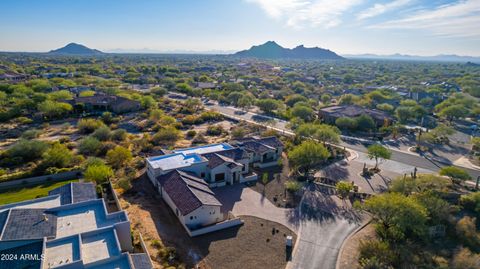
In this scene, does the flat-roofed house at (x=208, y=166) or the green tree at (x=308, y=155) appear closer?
the flat-roofed house at (x=208, y=166)

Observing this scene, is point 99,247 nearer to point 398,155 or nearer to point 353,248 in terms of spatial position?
point 353,248

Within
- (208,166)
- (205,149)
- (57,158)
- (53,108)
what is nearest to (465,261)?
(208,166)

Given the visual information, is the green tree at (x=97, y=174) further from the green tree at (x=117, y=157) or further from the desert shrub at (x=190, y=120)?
the desert shrub at (x=190, y=120)

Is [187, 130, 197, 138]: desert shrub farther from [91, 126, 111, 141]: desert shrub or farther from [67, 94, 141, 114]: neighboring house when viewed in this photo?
[67, 94, 141, 114]: neighboring house

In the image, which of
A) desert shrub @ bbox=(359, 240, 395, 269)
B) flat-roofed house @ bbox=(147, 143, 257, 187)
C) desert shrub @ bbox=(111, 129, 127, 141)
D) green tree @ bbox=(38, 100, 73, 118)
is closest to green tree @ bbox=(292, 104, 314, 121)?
flat-roofed house @ bbox=(147, 143, 257, 187)

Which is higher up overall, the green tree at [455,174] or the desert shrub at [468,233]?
the green tree at [455,174]

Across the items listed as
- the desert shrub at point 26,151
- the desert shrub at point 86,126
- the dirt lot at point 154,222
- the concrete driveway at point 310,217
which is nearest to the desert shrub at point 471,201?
the concrete driveway at point 310,217
